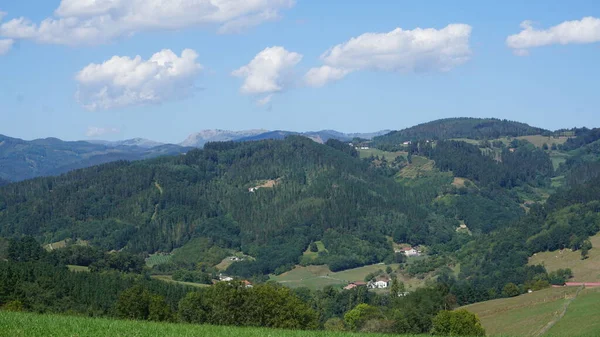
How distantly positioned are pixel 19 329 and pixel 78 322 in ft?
17.1

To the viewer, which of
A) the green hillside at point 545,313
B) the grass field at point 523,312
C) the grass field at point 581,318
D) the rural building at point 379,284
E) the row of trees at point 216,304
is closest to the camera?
the grass field at point 581,318

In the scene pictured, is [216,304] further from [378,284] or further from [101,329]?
[378,284]

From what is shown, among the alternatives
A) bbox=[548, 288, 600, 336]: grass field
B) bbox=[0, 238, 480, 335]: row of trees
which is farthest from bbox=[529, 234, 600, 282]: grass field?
bbox=[548, 288, 600, 336]: grass field

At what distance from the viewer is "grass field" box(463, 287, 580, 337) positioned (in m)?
84.1

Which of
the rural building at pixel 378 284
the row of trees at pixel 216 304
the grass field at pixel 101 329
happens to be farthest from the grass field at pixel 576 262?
the grass field at pixel 101 329

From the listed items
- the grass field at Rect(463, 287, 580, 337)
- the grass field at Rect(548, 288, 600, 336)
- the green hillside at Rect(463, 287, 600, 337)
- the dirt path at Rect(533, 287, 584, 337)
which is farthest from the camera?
the grass field at Rect(463, 287, 580, 337)

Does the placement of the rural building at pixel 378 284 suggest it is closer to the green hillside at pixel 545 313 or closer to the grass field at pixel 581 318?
the green hillside at pixel 545 313

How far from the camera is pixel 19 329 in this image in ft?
124

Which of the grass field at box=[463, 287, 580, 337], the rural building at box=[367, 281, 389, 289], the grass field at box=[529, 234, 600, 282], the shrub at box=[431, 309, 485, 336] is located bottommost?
the rural building at box=[367, 281, 389, 289]

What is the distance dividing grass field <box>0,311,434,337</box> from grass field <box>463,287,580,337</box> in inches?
1639

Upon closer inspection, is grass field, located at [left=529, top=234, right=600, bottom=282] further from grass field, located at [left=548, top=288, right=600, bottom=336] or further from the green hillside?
grass field, located at [left=548, top=288, right=600, bottom=336]

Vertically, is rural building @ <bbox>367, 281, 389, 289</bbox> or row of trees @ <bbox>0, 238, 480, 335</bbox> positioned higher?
row of trees @ <bbox>0, 238, 480, 335</bbox>

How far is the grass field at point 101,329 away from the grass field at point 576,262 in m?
113

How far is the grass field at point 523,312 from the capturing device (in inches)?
3312
